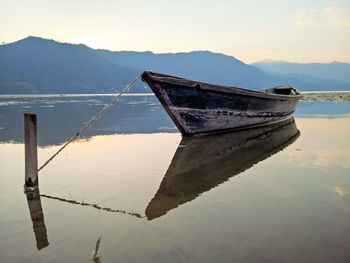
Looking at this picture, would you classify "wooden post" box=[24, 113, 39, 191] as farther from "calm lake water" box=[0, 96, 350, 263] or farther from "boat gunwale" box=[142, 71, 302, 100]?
"boat gunwale" box=[142, 71, 302, 100]

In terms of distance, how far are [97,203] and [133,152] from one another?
3767 mm

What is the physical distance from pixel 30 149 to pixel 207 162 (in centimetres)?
388

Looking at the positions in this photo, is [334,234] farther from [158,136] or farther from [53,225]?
[158,136]

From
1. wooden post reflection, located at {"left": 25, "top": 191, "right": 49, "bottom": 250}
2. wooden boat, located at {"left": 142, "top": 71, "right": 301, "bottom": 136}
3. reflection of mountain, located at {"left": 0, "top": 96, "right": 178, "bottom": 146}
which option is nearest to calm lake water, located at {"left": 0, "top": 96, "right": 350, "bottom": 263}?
wooden post reflection, located at {"left": 25, "top": 191, "right": 49, "bottom": 250}

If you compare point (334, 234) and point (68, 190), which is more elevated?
point (334, 234)

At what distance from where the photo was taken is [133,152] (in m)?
8.05

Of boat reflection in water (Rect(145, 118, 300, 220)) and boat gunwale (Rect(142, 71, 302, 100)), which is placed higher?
boat gunwale (Rect(142, 71, 302, 100))

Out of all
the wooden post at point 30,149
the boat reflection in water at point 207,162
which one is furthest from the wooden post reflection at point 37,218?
the boat reflection in water at point 207,162

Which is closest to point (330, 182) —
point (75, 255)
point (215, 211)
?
point (215, 211)

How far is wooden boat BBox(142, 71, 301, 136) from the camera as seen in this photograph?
9.30 metres

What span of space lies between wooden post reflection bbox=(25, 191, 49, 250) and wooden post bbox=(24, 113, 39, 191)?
19 cm

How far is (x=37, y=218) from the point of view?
152 inches

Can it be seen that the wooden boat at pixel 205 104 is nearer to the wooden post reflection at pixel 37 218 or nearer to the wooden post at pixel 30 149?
the wooden post at pixel 30 149

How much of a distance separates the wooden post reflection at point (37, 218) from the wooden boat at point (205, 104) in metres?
5.10
